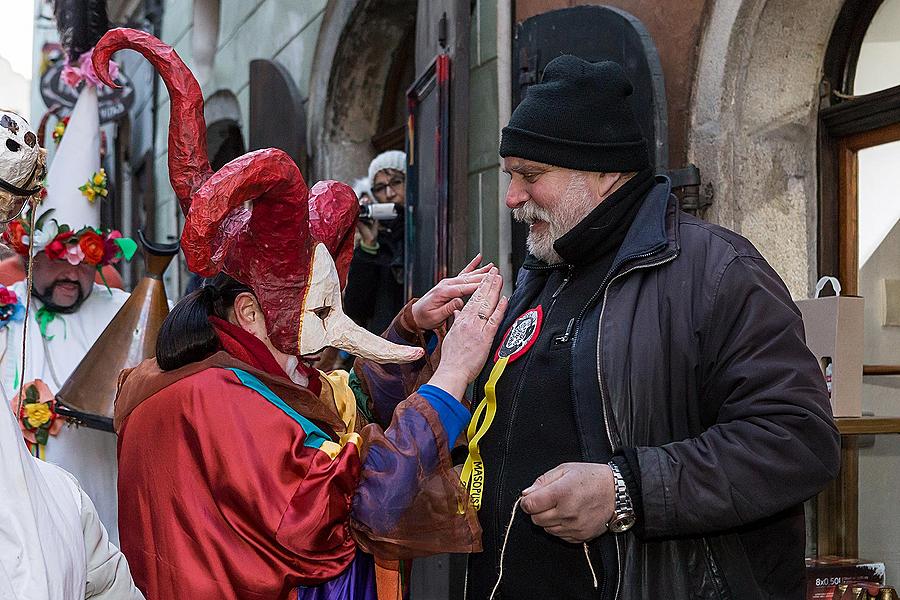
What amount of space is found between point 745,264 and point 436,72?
2674mm

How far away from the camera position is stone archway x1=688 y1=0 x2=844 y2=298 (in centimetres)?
349

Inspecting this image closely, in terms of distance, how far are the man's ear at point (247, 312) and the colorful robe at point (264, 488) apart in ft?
0.23

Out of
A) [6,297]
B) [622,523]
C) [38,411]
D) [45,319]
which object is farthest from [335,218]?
[45,319]

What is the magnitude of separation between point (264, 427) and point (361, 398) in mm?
695

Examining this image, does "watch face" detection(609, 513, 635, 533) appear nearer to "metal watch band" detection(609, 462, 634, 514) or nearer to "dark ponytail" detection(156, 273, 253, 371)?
"metal watch band" detection(609, 462, 634, 514)

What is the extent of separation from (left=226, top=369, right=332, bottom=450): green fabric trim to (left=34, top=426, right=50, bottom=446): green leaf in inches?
105

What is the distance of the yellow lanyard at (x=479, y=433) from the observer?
94.3 inches

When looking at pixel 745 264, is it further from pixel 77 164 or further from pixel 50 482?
pixel 77 164

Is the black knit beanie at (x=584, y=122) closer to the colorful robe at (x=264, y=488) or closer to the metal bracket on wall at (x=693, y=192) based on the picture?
the colorful robe at (x=264, y=488)

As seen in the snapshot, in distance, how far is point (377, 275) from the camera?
5.11 metres

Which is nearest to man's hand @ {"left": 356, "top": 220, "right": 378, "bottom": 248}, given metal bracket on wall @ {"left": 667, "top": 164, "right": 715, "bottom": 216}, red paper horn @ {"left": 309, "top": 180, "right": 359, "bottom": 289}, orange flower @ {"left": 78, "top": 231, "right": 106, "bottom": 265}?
orange flower @ {"left": 78, "top": 231, "right": 106, "bottom": 265}

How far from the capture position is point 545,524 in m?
2.00

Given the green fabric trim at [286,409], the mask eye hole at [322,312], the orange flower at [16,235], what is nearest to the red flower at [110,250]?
the orange flower at [16,235]

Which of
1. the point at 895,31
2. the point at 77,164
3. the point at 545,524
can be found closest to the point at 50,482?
the point at 545,524
